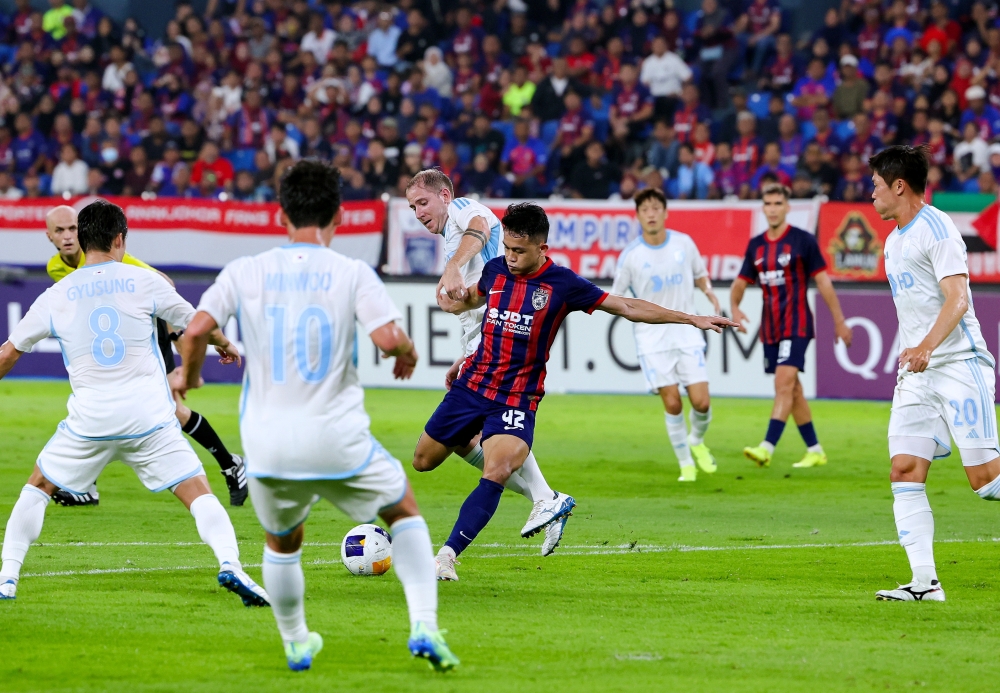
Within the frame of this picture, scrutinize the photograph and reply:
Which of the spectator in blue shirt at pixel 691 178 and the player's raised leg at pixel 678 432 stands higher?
the spectator in blue shirt at pixel 691 178

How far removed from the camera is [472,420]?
769cm

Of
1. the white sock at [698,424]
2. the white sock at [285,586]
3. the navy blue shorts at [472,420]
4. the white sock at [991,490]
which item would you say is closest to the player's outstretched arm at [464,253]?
the navy blue shorts at [472,420]

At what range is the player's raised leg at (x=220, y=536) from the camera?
6578 mm

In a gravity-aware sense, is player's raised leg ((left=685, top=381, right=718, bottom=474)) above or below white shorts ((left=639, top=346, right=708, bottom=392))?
below

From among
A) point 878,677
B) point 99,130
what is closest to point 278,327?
point 878,677

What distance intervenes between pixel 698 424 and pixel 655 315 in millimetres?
5338

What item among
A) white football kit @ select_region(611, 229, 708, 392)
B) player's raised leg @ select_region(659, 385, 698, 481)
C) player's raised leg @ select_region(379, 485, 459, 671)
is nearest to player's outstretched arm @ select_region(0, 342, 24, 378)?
player's raised leg @ select_region(379, 485, 459, 671)

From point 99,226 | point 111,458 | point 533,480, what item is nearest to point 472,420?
point 533,480

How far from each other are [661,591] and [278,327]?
9.69 ft

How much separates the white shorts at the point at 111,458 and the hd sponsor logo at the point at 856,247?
39.8 ft

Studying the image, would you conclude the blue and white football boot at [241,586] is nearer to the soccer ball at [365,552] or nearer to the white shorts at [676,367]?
the soccer ball at [365,552]

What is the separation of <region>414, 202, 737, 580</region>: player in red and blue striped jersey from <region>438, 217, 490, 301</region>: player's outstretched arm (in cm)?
8

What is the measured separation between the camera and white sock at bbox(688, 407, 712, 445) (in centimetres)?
1220

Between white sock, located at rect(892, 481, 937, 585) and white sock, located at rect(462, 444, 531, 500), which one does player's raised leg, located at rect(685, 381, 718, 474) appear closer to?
white sock, located at rect(462, 444, 531, 500)
